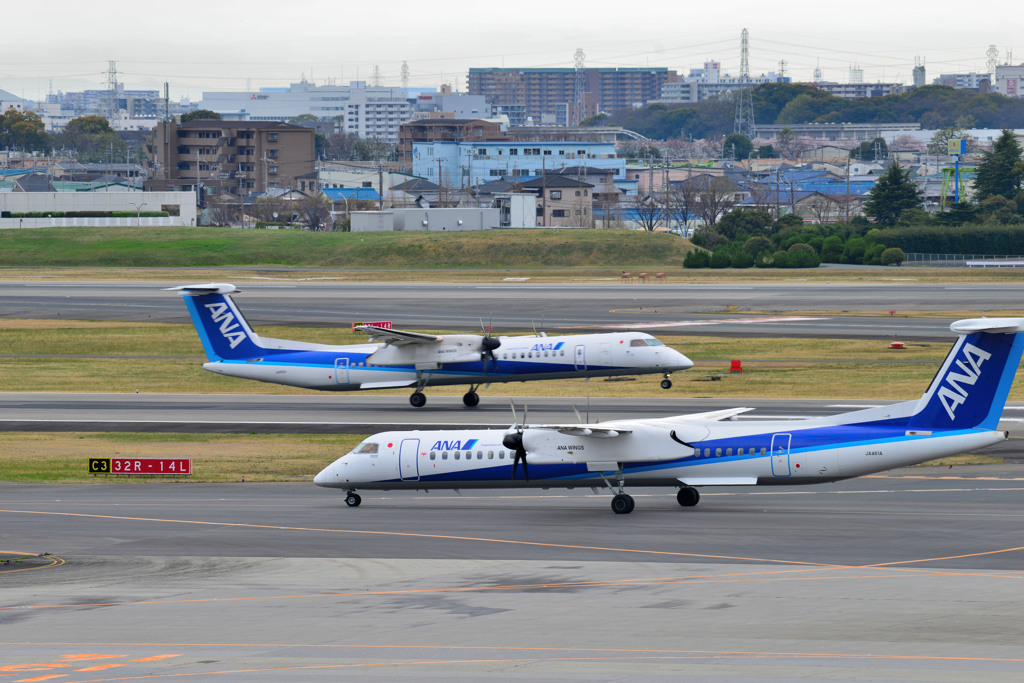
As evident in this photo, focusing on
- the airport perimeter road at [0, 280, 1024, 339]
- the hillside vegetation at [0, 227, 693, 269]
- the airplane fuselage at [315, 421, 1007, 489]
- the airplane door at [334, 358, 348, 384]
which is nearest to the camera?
the airplane fuselage at [315, 421, 1007, 489]

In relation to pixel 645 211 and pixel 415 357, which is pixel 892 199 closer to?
pixel 645 211

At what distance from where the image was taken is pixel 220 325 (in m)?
53.1

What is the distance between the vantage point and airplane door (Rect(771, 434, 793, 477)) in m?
30.2

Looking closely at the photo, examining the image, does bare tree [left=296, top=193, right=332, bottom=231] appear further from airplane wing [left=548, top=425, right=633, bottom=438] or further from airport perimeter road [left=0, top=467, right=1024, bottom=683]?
airplane wing [left=548, top=425, right=633, bottom=438]

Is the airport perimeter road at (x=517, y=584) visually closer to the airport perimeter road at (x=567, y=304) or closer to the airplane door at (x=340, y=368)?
A: the airplane door at (x=340, y=368)

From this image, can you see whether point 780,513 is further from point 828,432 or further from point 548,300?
point 548,300

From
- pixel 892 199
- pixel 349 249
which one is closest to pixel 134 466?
pixel 349 249

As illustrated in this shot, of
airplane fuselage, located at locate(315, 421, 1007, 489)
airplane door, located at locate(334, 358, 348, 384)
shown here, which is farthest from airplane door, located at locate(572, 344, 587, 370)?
airplane fuselage, located at locate(315, 421, 1007, 489)

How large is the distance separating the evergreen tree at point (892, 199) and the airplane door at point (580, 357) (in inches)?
3852

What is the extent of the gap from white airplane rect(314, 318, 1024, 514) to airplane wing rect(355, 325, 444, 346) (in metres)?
17.0

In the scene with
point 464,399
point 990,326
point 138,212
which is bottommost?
point 464,399

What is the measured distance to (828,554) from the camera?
26.6 meters

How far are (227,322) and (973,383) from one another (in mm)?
34312

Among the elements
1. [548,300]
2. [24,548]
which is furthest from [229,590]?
[548,300]
